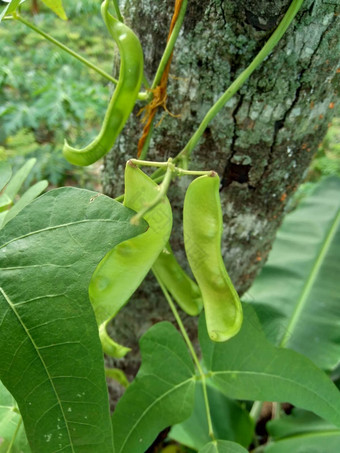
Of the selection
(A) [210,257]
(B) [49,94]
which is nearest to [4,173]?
(A) [210,257]

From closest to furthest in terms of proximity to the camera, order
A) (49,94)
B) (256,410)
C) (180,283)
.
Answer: (180,283)
(256,410)
(49,94)

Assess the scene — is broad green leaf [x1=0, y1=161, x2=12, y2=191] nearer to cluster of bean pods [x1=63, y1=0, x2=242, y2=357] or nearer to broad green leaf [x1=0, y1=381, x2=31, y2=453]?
cluster of bean pods [x1=63, y1=0, x2=242, y2=357]

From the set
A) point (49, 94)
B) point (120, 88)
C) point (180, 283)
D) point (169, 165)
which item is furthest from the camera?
point (49, 94)

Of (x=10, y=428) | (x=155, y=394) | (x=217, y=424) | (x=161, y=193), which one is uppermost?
(x=161, y=193)

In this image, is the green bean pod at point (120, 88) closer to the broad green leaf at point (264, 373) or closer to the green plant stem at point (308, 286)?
the broad green leaf at point (264, 373)

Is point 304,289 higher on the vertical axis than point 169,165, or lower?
lower

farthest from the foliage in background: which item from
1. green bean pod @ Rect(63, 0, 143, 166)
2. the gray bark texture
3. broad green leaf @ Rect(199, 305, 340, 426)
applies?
broad green leaf @ Rect(199, 305, 340, 426)

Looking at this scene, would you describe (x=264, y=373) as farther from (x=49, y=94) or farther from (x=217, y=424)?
(x=49, y=94)
